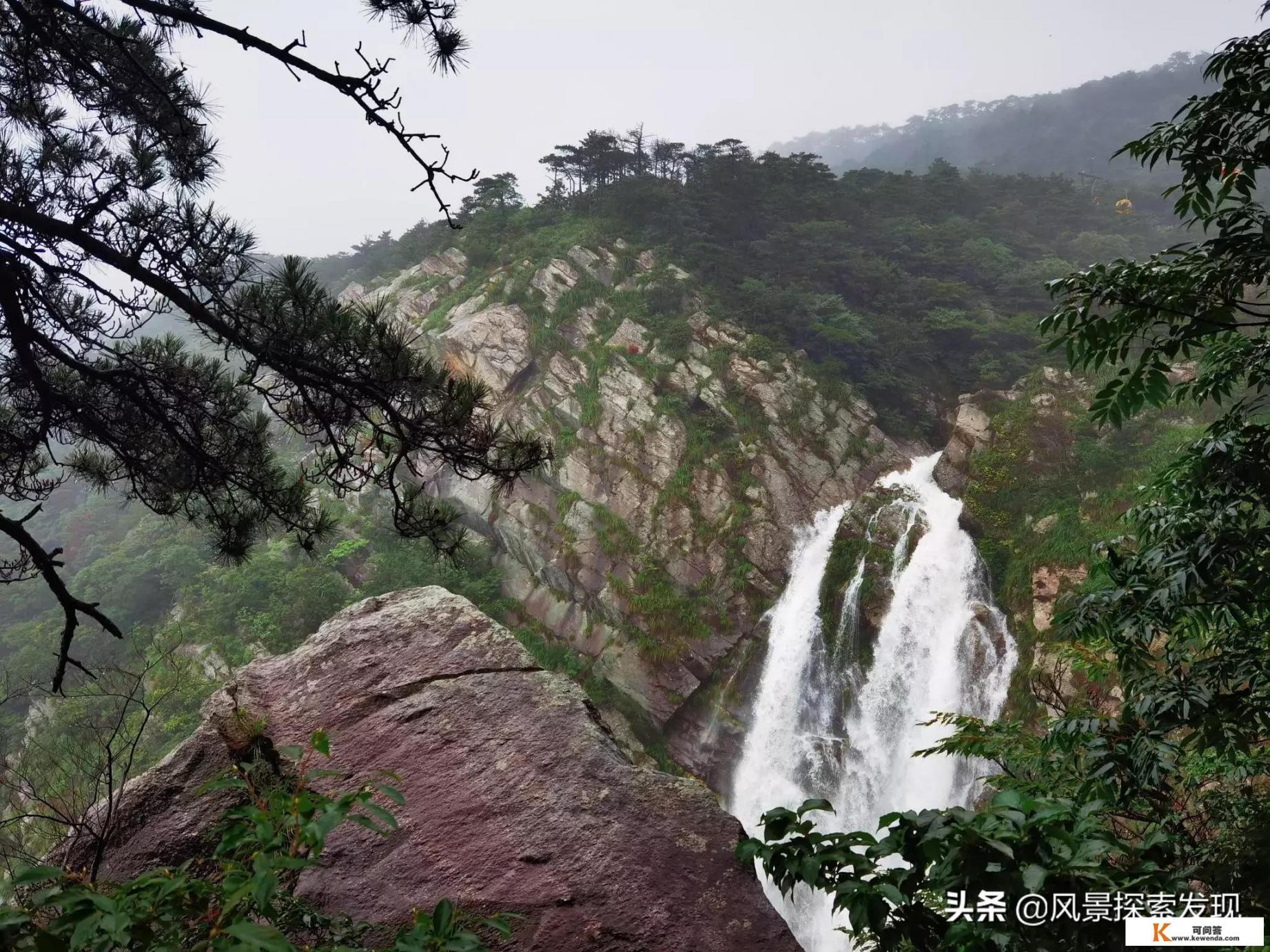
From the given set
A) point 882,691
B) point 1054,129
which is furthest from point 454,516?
point 1054,129

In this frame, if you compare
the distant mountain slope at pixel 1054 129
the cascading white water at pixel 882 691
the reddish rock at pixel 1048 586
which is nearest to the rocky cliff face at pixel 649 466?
the cascading white water at pixel 882 691

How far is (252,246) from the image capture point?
2.82 m

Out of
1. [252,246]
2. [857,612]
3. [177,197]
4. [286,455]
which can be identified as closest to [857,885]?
[252,246]

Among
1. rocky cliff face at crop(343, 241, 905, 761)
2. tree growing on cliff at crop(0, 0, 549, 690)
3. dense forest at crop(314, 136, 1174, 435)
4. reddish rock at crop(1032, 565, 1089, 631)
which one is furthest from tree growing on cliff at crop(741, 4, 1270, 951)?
dense forest at crop(314, 136, 1174, 435)

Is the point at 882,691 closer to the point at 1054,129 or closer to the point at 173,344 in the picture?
the point at 173,344

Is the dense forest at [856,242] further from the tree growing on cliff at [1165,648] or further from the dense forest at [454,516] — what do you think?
the tree growing on cliff at [1165,648]

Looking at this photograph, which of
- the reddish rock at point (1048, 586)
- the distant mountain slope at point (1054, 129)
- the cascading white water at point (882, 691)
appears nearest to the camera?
the reddish rock at point (1048, 586)

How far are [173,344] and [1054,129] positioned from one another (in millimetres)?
57539

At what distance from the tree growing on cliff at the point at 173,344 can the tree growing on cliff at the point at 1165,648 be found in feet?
7.42

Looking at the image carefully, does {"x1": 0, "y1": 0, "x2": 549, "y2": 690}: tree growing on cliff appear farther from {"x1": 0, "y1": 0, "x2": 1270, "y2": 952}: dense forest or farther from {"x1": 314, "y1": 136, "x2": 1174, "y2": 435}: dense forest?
{"x1": 314, "y1": 136, "x2": 1174, "y2": 435}: dense forest

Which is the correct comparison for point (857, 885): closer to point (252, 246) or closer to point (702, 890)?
point (702, 890)

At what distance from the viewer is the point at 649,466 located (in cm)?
1543

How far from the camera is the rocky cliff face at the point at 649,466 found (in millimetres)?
13891

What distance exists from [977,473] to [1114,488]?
7.66 feet
